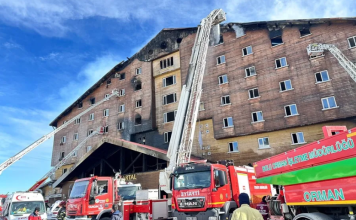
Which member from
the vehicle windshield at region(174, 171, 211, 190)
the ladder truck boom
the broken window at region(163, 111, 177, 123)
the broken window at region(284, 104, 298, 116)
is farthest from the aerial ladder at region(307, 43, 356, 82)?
the ladder truck boom

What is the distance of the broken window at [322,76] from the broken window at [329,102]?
1804mm

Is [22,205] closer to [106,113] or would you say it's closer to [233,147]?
[233,147]

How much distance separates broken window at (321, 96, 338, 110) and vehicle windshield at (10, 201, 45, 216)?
24.6 m

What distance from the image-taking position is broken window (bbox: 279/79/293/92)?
23.3 metres

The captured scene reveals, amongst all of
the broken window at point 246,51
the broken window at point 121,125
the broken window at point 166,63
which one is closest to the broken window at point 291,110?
the broken window at point 246,51

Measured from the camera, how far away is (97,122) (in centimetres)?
3697

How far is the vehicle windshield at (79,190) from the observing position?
12895 mm

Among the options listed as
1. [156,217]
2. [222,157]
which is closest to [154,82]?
[222,157]

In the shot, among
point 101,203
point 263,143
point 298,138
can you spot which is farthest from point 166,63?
point 101,203

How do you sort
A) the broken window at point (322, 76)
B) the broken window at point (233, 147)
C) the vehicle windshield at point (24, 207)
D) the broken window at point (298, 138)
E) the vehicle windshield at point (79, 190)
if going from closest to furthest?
the vehicle windshield at point (79, 190) → the vehicle windshield at point (24, 207) → the broken window at point (322, 76) → the broken window at point (298, 138) → the broken window at point (233, 147)

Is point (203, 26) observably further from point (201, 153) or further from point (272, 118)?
point (201, 153)

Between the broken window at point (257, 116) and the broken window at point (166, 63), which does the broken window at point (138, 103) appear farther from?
the broken window at point (257, 116)

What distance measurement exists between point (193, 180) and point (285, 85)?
57.7ft

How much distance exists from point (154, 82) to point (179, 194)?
964 inches
